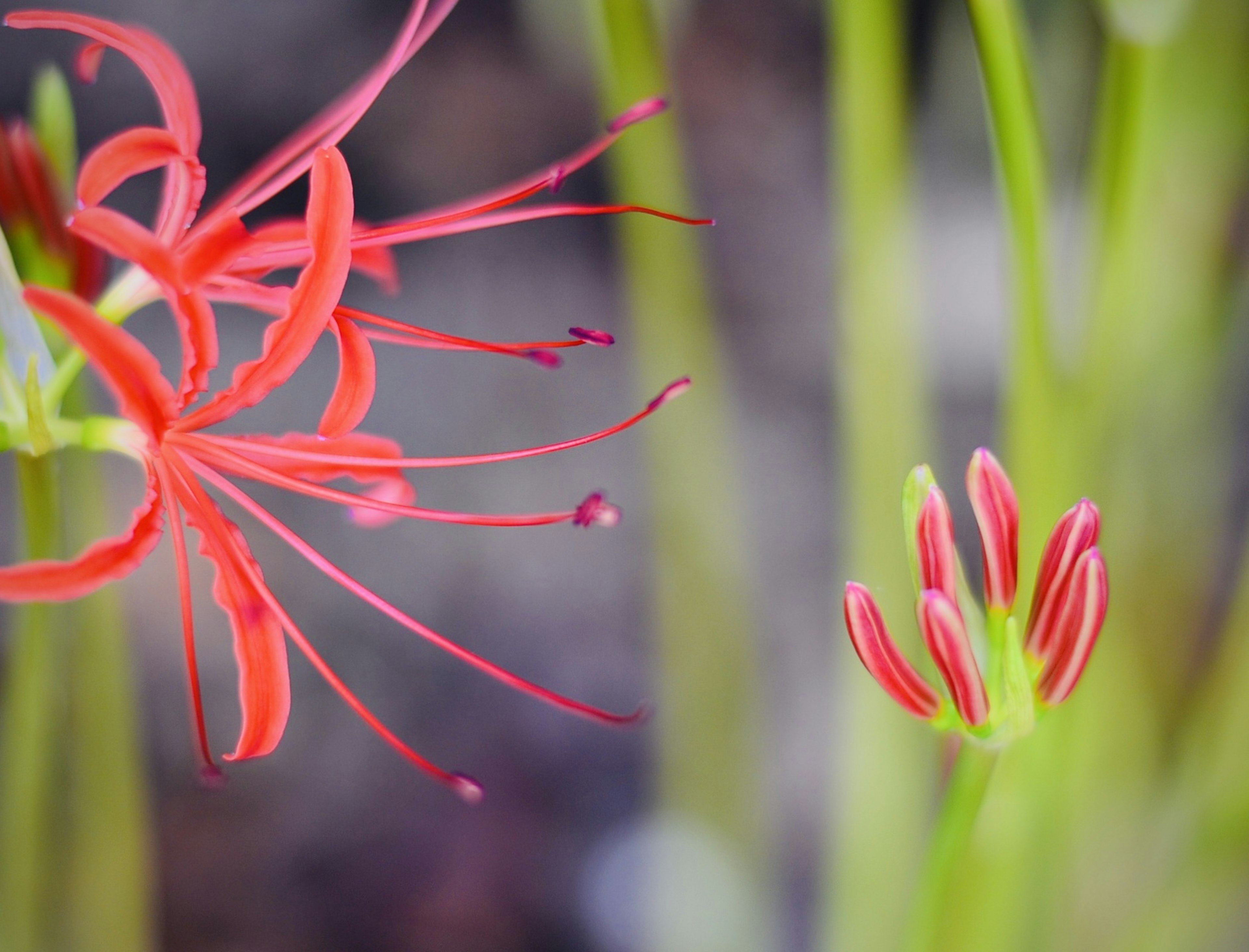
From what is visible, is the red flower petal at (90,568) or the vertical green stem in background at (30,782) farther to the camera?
the vertical green stem in background at (30,782)

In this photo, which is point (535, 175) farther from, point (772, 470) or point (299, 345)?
point (299, 345)

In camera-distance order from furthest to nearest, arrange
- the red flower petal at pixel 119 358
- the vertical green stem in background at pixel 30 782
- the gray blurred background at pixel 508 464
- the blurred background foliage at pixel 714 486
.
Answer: the gray blurred background at pixel 508 464, the blurred background foliage at pixel 714 486, the vertical green stem in background at pixel 30 782, the red flower petal at pixel 119 358

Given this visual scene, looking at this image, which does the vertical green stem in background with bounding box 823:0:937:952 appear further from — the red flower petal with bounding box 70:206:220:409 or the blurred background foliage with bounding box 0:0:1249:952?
the red flower petal with bounding box 70:206:220:409

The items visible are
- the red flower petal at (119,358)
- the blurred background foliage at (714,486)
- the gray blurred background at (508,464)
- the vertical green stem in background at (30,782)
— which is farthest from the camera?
the gray blurred background at (508,464)

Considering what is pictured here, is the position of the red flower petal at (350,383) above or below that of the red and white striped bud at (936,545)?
above

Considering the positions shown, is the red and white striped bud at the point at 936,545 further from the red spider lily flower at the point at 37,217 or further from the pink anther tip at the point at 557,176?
the red spider lily flower at the point at 37,217

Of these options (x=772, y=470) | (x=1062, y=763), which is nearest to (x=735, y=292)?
(x=772, y=470)

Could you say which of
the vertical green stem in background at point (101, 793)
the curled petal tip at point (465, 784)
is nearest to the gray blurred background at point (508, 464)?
the vertical green stem in background at point (101, 793)
